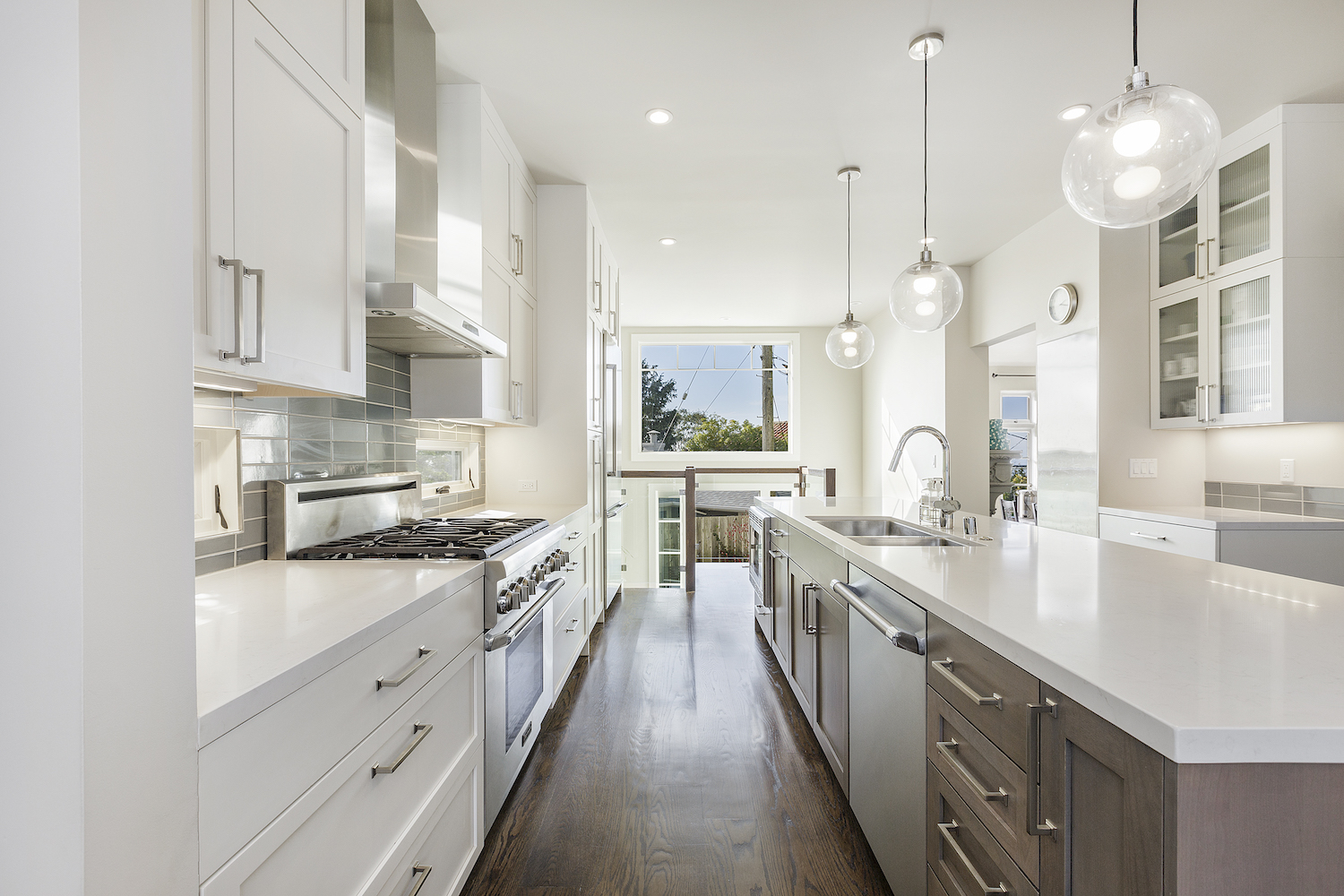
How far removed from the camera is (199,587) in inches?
55.6

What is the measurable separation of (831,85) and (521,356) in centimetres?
181

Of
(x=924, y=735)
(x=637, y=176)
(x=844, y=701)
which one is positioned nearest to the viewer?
(x=924, y=735)

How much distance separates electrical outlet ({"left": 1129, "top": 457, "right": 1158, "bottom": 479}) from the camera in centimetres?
Result: 360

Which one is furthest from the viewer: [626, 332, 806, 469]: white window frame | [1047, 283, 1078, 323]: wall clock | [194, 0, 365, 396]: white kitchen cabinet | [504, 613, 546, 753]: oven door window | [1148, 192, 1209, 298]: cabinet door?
[626, 332, 806, 469]: white window frame

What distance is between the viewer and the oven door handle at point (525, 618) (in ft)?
5.77

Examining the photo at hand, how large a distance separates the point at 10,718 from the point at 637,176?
3.35 metres

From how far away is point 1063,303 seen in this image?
3.88 m

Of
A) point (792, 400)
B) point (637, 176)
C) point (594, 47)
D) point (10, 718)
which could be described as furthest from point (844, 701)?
point (792, 400)

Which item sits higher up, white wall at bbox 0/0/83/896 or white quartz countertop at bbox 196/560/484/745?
white wall at bbox 0/0/83/896

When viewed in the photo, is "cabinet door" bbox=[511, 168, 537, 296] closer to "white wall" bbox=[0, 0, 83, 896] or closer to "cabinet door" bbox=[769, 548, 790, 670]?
"cabinet door" bbox=[769, 548, 790, 670]

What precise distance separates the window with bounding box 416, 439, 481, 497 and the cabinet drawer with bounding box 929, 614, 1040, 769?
2146 mm

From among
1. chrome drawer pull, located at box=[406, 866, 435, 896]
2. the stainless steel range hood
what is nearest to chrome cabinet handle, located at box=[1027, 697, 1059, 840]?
chrome drawer pull, located at box=[406, 866, 435, 896]

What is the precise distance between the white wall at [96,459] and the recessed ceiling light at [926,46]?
229 centimetres

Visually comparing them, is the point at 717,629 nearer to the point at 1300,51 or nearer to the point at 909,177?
the point at 909,177
